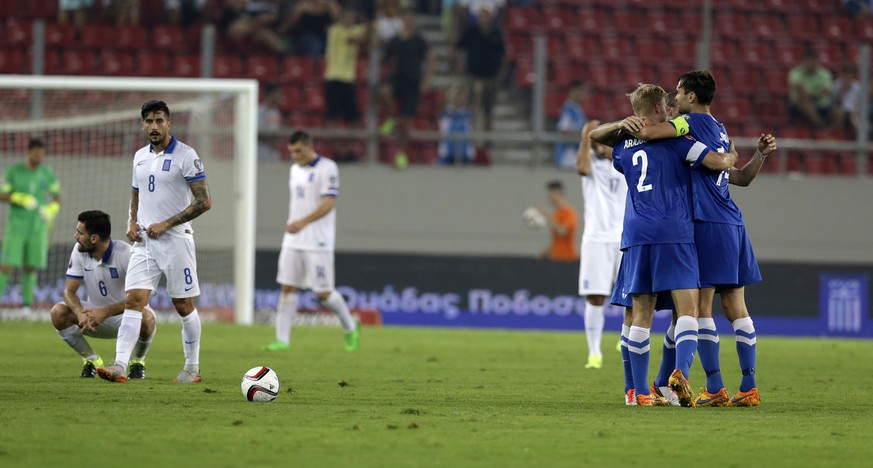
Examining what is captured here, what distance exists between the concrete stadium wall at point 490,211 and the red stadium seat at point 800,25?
12.2ft

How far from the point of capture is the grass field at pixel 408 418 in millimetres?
5938

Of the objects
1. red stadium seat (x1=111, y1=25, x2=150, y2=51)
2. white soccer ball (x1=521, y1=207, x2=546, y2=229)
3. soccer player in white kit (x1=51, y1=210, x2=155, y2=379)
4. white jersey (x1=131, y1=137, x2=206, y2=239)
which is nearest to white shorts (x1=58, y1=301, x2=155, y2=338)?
soccer player in white kit (x1=51, y1=210, x2=155, y2=379)

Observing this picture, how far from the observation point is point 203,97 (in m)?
19.8

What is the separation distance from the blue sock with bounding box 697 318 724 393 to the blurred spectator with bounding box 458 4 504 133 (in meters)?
13.8

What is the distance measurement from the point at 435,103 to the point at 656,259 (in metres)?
14.6

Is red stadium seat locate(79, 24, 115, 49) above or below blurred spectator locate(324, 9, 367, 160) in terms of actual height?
above

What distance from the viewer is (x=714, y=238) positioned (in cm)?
834

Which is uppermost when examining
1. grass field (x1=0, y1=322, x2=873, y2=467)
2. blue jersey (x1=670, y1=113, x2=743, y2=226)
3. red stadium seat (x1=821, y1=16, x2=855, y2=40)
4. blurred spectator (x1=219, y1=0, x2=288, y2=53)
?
red stadium seat (x1=821, y1=16, x2=855, y2=40)

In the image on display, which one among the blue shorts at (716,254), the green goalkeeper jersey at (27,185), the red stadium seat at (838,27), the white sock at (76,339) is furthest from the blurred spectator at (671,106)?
the red stadium seat at (838,27)

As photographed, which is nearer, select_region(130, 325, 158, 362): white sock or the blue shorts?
the blue shorts

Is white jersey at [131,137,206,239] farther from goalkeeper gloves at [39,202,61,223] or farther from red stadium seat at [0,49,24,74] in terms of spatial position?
red stadium seat at [0,49,24,74]

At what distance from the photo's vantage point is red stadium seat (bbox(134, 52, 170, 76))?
22.3 metres

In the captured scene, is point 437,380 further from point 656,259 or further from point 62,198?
point 62,198

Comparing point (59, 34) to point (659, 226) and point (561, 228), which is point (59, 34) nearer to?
point (561, 228)
